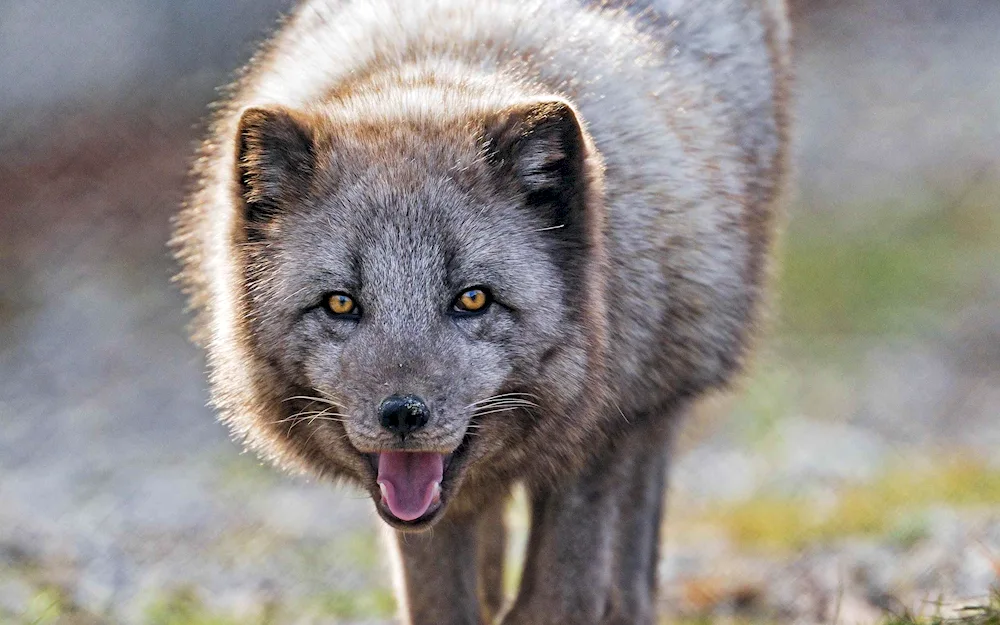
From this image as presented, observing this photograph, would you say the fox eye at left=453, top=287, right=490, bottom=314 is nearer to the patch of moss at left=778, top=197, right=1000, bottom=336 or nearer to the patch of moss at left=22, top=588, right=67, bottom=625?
the patch of moss at left=22, top=588, right=67, bottom=625

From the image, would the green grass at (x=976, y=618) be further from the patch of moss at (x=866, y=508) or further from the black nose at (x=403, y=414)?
the patch of moss at (x=866, y=508)

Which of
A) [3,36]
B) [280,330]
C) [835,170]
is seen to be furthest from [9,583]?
[835,170]

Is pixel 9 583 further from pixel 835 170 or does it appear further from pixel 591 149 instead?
pixel 835 170

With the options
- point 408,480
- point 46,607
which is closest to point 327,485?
point 46,607

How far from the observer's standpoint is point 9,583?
19.3 ft

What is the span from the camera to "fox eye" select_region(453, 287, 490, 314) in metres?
3.77

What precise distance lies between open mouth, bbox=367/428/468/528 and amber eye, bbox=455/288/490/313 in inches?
16.9

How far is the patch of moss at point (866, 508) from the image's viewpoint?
23.9 ft

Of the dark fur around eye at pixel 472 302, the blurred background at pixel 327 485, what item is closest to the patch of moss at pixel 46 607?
the blurred background at pixel 327 485

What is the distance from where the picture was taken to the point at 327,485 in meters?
8.12

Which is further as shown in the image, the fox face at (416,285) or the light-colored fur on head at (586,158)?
the light-colored fur on head at (586,158)

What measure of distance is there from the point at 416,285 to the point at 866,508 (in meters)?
4.89

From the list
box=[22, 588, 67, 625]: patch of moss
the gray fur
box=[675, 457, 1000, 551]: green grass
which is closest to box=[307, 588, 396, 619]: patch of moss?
box=[22, 588, 67, 625]: patch of moss

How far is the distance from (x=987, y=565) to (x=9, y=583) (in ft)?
14.0
